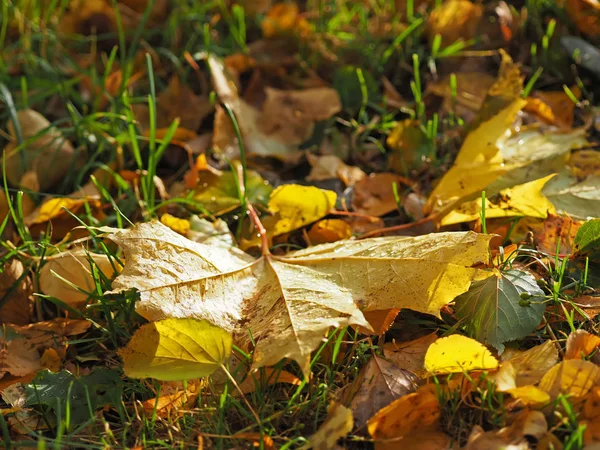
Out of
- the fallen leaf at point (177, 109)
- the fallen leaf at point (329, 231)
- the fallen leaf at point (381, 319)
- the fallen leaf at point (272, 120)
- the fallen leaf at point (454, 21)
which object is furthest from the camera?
the fallen leaf at point (454, 21)

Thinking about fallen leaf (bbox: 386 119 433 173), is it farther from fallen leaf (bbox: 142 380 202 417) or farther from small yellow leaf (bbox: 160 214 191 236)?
fallen leaf (bbox: 142 380 202 417)

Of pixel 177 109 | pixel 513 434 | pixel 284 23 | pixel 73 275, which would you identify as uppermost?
pixel 284 23

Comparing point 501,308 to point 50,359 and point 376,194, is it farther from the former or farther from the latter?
point 50,359

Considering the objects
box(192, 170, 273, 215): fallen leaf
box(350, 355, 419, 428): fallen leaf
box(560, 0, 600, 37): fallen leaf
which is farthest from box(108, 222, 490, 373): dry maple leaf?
box(560, 0, 600, 37): fallen leaf

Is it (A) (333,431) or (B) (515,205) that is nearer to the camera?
(A) (333,431)

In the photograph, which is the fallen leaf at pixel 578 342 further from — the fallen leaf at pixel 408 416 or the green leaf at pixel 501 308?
the fallen leaf at pixel 408 416

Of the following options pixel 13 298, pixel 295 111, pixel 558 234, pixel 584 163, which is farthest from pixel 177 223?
pixel 584 163

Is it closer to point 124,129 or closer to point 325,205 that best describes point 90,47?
point 124,129

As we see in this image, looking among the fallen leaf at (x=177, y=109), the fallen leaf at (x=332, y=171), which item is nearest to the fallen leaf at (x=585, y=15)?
the fallen leaf at (x=332, y=171)
